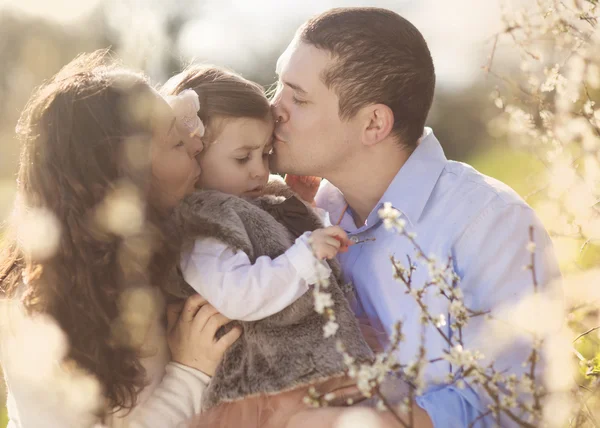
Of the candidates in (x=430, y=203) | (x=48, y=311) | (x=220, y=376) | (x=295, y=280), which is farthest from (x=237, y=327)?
(x=430, y=203)

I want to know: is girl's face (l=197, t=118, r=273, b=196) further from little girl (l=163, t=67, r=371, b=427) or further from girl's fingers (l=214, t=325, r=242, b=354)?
girl's fingers (l=214, t=325, r=242, b=354)

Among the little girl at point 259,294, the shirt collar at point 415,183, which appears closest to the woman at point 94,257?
the little girl at point 259,294

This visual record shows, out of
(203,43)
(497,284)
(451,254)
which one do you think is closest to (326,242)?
(451,254)

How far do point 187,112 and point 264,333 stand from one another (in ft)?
3.03

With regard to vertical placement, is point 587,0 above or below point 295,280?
above

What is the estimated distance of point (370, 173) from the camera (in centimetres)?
317

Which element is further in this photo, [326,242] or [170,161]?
[170,161]

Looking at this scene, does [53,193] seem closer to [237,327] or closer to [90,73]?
[90,73]

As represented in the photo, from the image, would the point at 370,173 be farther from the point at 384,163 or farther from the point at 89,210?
the point at 89,210

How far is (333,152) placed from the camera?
10.3 feet

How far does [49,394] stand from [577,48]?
85.3 inches

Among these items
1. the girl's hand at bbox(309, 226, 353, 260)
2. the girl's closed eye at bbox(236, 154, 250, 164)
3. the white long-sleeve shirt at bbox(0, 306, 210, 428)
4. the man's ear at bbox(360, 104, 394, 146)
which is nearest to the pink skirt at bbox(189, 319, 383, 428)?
the white long-sleeve shirt at bbox(0, 306, 210, 428)

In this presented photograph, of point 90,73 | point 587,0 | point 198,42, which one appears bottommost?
point 198,42

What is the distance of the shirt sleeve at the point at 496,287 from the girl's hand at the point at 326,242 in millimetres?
482
